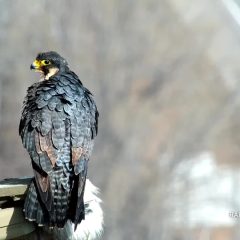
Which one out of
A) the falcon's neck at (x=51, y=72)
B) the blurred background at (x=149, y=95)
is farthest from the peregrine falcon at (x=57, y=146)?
the blurred background at (x=149, y=95)

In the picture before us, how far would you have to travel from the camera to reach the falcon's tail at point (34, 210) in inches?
101

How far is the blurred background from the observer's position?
28.6 feet

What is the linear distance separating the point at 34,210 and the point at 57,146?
292mm

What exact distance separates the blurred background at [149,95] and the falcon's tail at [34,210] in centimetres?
587

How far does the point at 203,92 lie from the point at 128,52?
112 cm

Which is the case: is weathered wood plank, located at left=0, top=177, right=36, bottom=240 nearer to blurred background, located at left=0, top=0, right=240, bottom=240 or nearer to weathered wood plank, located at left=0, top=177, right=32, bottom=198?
weathered wood plank, located at left=0, top=177, right=32, bottom=198

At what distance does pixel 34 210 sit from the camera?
2588 millimetres

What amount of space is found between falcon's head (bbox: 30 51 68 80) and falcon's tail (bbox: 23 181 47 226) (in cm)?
78

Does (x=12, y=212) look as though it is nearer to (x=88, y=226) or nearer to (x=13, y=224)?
(x=13, y=224)

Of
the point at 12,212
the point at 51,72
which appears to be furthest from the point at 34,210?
the point at 51,72

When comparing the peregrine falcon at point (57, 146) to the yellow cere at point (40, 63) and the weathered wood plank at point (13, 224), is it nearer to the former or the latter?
the weathered wood plank at point (13, 224)

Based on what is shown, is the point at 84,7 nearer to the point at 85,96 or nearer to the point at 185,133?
the point at 185,133

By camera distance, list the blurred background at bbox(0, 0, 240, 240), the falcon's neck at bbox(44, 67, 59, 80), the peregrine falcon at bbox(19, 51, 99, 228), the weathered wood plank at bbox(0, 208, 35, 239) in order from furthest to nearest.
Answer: the blurred background at bbox(0, 0, 240, 240) < the falcon's neck at bbox(44, 67, 59, 80) < the peregrine falcon at bbox(19, 51, 99, 228) < the weathered wood plank at bbox(0, 208, 35, 239)

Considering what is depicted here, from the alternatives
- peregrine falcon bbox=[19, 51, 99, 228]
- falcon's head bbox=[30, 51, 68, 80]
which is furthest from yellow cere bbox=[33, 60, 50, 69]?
peregrine falcon bbox=[19, 51, 99, 228]
